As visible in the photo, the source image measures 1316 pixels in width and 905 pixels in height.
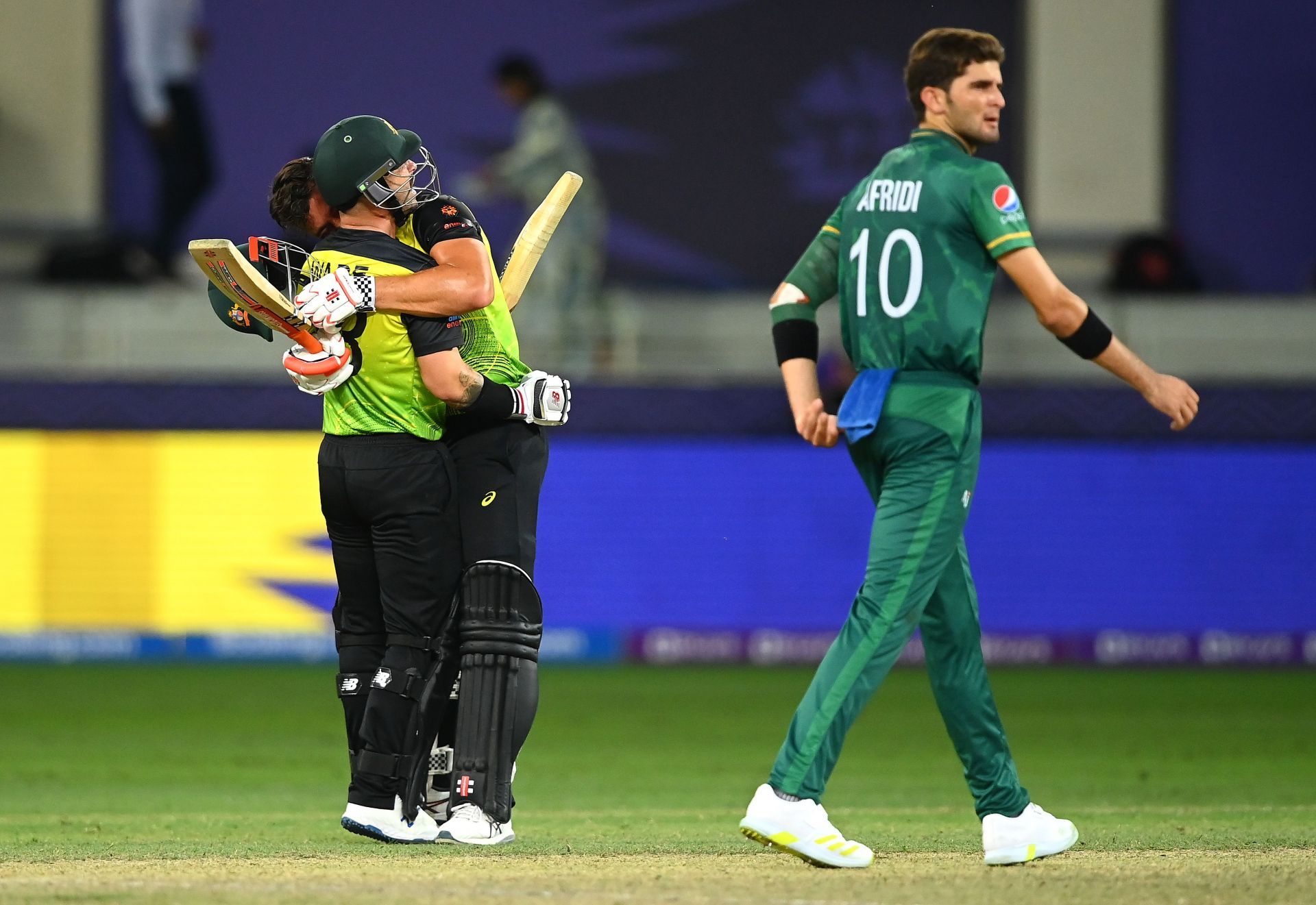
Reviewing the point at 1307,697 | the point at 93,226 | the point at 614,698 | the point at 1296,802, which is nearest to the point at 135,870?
the point at 1296,802

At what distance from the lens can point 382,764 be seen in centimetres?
571

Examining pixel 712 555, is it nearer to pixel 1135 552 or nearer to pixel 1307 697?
pixel 1135 552

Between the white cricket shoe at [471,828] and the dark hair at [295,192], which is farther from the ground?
the dark hair at [295,192]

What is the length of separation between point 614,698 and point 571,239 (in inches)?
199

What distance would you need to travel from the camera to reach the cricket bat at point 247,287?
5.45 meters

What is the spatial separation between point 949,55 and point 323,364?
6.36 ft

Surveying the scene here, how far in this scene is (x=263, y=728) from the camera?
437 inches

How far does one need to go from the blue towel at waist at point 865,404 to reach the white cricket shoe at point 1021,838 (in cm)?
112

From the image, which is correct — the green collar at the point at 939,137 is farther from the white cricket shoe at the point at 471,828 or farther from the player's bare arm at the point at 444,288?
the white cricket shoe at the point at 471,828

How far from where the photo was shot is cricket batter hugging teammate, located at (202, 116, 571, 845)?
5668 mm

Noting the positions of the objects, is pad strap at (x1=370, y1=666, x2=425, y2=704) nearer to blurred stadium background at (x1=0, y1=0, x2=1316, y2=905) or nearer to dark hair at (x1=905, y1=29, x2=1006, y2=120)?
blurred stadium background at (x1=0, y1=0, x2=1316, y2=905)

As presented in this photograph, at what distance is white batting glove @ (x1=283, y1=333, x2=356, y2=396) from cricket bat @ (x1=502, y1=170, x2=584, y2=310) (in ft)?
2.31

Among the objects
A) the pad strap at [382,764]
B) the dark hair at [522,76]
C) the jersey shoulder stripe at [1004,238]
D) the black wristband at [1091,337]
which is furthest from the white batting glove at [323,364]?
the dark hair at [522,76]

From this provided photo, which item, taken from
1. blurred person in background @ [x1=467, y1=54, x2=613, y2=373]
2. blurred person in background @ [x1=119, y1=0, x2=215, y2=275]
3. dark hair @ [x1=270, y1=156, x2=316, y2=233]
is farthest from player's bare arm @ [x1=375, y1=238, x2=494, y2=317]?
blurred person in background @ [x1=119, y1=0, x2=215, y2=275]
